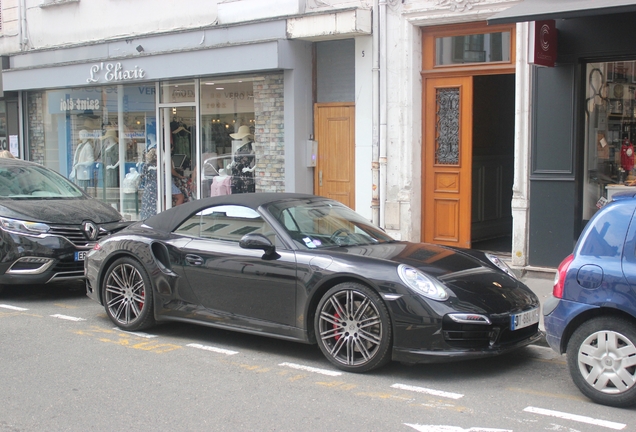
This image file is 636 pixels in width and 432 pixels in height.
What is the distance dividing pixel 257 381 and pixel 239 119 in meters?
8.75

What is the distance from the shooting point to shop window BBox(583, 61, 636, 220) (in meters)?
10.2

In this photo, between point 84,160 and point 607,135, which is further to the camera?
point 84,160

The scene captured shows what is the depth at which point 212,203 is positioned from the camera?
24.8 feet

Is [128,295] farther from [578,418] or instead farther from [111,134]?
[111,134]

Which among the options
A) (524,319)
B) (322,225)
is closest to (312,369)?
(322,225)

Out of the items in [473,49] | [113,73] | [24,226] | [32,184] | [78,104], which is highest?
[113,73]

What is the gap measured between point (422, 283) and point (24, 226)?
5506 millimetres

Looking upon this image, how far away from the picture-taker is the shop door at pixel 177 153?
15234 mm

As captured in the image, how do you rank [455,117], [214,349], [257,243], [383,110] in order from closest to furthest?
1. [257,243]
2. [214,349]
3. [455,117]
4. [383,110]

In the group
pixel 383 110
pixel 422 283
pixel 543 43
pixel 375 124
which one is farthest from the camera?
pixel 375 124

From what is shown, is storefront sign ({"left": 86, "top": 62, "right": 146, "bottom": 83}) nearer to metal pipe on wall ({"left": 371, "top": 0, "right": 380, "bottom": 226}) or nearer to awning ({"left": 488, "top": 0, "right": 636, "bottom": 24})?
metal pipe on wall ({"left": 371, "top": 0, "right": 380, "bottom": 226})

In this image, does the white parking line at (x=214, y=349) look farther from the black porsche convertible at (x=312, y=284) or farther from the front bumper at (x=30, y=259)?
the front bumper at (x=30, y=259)

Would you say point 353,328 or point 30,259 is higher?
point 30,259

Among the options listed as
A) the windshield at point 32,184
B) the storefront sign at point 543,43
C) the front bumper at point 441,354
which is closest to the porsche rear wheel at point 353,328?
the front bumper at point 441,354
